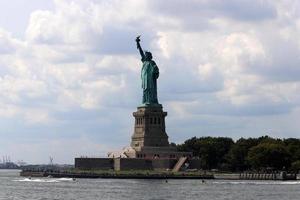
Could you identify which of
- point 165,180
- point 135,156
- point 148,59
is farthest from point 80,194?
point 148,59

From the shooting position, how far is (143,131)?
6688 inches

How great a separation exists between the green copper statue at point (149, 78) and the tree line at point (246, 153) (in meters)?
16.0

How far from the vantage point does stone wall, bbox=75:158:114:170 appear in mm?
166500

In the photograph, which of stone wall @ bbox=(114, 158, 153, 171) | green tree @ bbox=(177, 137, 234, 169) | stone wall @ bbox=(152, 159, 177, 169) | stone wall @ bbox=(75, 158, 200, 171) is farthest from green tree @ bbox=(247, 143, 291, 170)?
green tree @ bbox=(177, 137, 234, 169)

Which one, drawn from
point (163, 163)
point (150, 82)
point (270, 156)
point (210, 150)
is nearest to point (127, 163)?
point (163, 163)

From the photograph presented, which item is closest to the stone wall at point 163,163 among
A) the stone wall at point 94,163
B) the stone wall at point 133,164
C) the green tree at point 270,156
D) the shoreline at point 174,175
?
the stone wall at point 133,164

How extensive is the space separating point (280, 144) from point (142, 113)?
26480 mm

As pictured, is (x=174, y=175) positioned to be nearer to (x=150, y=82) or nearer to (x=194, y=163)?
(x=194, y=163)

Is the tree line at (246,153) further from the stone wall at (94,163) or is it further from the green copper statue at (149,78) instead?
the stone wall at (94,163)

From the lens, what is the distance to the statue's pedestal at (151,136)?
16750cm

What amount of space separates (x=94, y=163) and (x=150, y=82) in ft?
66.5

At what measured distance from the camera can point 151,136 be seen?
6654 inches

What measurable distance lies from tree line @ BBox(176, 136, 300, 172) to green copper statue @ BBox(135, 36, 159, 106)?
15993 mm

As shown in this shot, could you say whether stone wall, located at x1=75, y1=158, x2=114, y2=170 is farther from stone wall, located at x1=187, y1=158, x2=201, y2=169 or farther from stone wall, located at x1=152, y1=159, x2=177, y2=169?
stone wall, located at x1=187, y1=158, x2=201, y2=169
